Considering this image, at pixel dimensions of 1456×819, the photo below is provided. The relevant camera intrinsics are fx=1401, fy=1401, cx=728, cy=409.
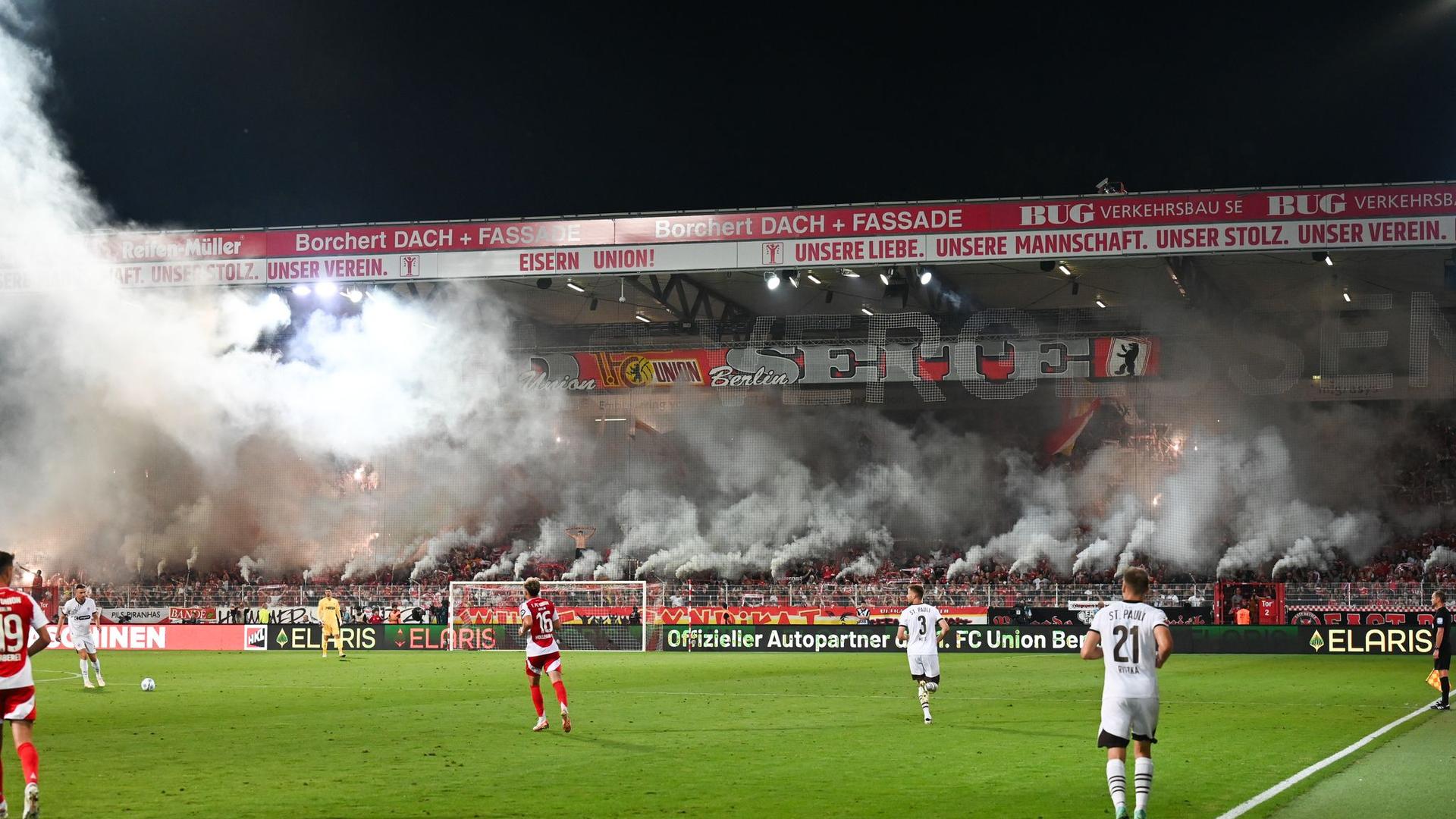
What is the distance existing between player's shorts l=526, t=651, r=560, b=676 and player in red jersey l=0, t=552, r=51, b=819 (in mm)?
7098

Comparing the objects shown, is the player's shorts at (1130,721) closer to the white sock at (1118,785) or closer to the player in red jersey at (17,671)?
the white sock at (1118,785)

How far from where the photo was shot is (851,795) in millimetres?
12117

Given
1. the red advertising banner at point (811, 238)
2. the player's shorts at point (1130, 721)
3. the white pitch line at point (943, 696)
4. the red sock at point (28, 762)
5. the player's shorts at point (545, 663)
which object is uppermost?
the red advertising banner at point (811, 238)

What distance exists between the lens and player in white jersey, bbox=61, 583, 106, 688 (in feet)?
86.4

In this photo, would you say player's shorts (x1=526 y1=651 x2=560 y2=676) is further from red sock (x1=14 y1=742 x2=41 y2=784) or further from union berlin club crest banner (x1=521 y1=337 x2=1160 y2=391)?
union berlin club crest banner (x1=521 y1=337 x2=1160 y2=391)

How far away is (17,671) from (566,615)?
3409 centimetres

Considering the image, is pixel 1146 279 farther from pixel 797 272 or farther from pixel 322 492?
pixel 322 492

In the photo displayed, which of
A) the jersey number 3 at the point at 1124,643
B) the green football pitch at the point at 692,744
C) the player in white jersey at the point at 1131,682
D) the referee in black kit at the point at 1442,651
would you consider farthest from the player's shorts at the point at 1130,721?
the referee in black kit at the point at 1442,651

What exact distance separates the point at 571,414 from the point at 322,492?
10.7 m

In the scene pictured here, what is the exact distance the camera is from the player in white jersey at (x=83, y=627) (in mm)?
26344

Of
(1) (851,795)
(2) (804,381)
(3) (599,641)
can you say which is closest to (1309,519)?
(2) (804,381)

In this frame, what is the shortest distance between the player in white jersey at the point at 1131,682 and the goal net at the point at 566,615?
31.9 meters

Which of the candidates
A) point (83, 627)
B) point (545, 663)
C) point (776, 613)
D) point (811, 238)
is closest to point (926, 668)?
point (545, 663)

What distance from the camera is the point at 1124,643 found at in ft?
33.9
